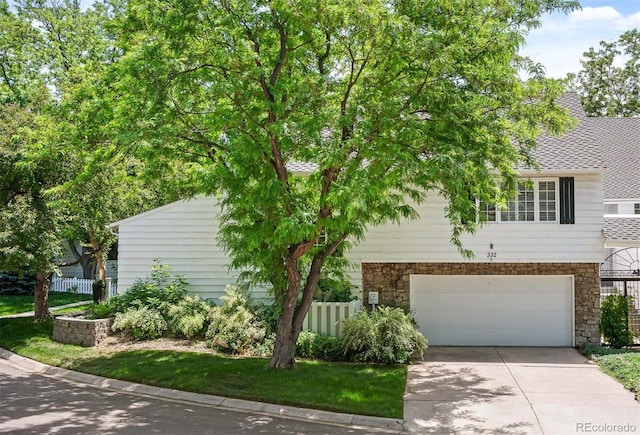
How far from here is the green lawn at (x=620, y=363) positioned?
11305mm

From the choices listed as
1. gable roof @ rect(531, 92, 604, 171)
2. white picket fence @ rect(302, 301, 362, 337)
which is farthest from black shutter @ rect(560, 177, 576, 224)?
white picket fence @ rect(302, 301, 362, 337)

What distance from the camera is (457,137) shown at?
10.1m

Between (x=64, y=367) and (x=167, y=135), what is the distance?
6167mm

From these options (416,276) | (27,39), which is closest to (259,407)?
(416,276)

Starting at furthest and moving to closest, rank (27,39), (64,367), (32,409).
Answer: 1. (27,39)
2. (64,367)
3. (32,409)

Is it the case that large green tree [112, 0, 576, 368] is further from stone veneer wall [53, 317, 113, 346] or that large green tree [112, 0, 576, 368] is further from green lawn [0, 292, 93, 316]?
green lawn [0, 292, 93, 316]

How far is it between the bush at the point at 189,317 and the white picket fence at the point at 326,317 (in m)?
2.70

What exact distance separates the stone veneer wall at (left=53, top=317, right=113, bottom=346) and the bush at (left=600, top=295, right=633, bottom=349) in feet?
43.2

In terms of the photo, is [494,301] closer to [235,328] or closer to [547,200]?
[547,200]

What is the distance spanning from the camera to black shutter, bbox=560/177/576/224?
15078mm

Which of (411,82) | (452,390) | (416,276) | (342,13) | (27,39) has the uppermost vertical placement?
(27,39)

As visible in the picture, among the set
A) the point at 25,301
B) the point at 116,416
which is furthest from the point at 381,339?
the point at 25,301

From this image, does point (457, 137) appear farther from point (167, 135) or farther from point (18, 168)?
point (18, 168)

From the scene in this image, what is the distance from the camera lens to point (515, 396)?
1078 cm
